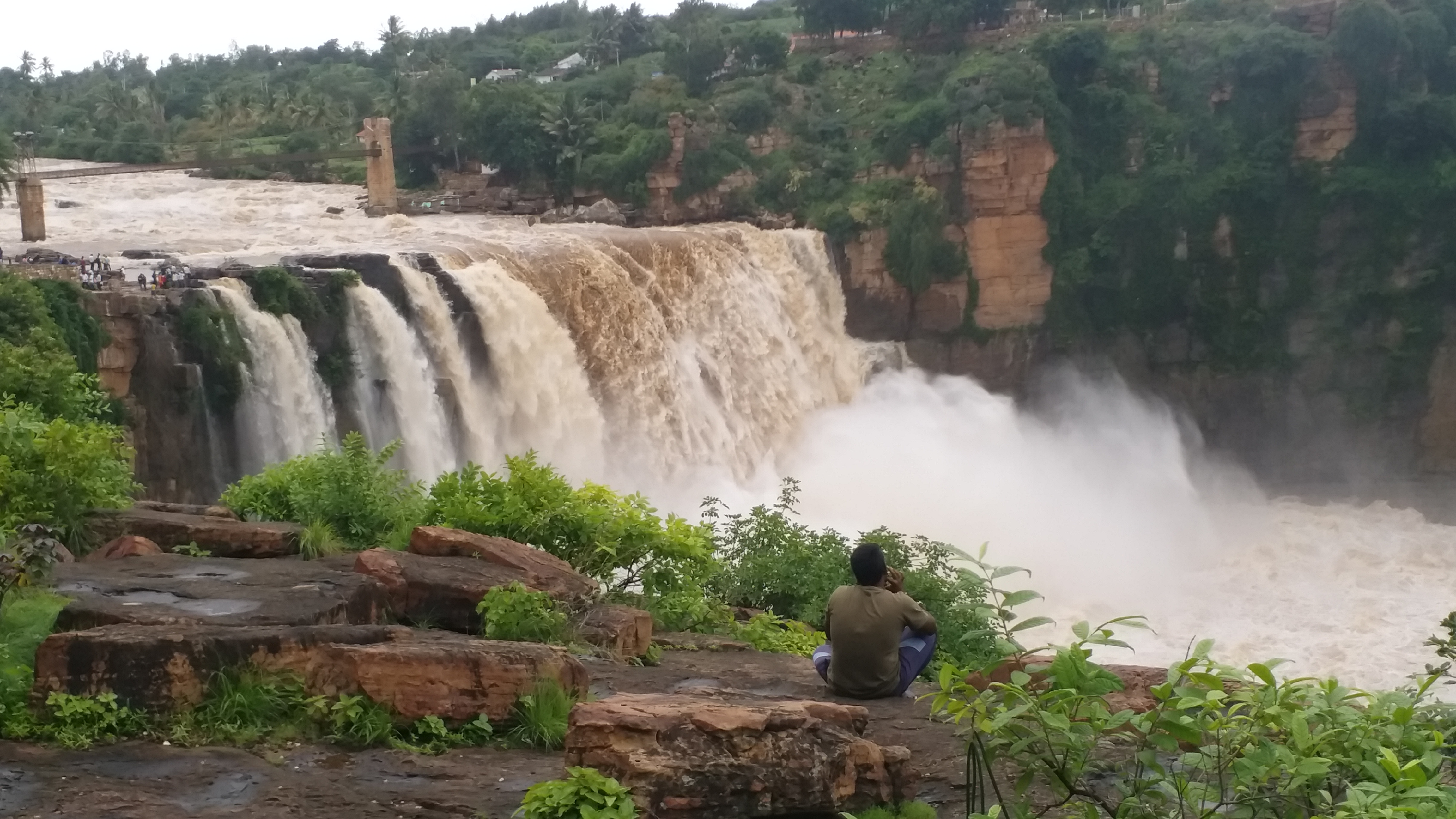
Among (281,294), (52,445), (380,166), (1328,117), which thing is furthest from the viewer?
(380,166)

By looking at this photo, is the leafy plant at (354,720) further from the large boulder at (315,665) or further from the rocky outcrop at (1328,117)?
the rocky outcrop at (1328,117)

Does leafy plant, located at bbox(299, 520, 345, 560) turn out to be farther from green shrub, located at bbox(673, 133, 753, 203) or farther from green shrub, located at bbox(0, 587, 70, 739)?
green shrub, located at bbox(673, 133, 753, 203)

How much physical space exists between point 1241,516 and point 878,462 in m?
7.66

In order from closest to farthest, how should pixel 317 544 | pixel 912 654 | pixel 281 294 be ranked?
1. pixel 912 654
2. pixel 317 544
3. pixel 281 294

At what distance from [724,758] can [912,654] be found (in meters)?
1.68

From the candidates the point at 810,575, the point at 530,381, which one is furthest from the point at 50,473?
the point at 530,381

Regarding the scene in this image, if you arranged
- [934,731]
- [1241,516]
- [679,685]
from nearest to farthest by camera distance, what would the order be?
1. [934,731]
2. [679,685]
3. [1241,516]

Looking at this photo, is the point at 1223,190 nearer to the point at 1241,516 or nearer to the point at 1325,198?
the point at 1325,198

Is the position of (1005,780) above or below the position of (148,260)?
below

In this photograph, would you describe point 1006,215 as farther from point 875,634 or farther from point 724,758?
point 724,758

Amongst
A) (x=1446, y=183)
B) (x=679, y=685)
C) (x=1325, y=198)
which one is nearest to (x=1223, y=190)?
(x=1325, y=198)

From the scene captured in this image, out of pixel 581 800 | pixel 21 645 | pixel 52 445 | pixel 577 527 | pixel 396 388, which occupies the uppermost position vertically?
pixel 52 445

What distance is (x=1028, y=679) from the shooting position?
3795mm

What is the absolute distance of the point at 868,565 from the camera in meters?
5.99
